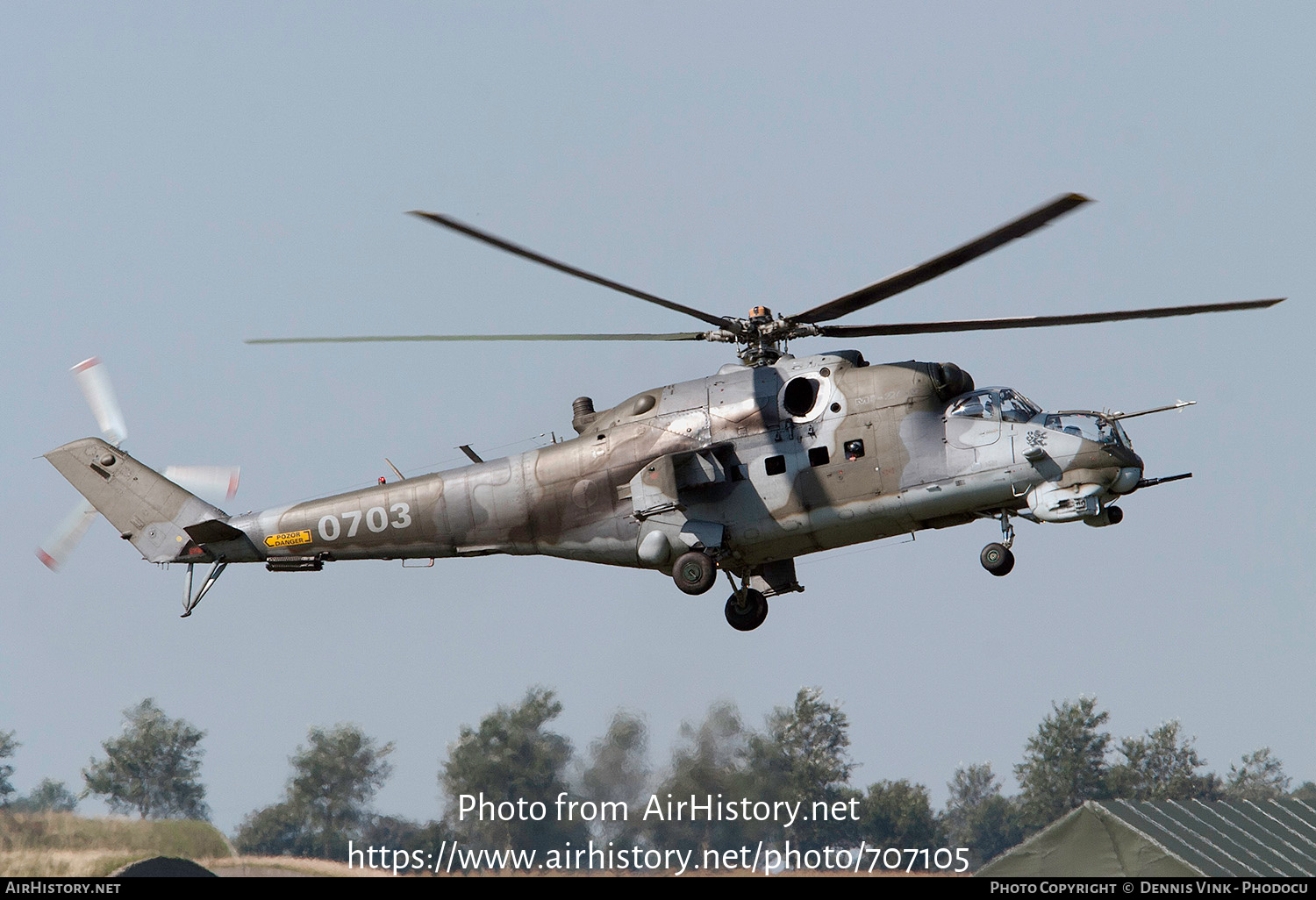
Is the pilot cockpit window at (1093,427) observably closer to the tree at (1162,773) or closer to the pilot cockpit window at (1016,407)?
the pilot cockpit window at (1016,407)

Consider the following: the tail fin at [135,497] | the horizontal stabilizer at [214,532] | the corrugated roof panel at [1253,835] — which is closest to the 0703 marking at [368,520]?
the horizontal stabilizer at [214,532]

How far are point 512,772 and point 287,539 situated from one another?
9.31 m

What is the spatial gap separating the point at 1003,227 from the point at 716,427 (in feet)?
20.7

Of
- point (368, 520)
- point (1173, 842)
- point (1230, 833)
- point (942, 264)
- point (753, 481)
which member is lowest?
point (1173, 842)

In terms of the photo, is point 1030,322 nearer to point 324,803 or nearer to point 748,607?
point 748,607

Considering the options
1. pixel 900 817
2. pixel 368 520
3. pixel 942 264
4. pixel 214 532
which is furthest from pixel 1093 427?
pixel 900 817

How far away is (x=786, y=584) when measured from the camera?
77.4 feet

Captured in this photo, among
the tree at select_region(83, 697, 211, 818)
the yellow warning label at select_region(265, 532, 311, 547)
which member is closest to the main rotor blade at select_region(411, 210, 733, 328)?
the yellow warning label at select_region(265, 532, 311, 547)

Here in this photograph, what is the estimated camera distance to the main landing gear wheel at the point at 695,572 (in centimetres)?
2206

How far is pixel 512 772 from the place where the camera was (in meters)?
31.7

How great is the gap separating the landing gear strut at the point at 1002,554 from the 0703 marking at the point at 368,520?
9165 mm

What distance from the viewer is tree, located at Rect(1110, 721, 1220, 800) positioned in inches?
1750

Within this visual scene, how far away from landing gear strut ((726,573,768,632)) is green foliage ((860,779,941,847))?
15.8 m

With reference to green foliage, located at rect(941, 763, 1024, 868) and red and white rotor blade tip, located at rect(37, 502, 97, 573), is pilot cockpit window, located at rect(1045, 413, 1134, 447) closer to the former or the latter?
red and white rotor blade tip, located at rect(37, 502, 97, 573)
